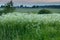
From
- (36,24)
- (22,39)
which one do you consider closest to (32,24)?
(36,24)

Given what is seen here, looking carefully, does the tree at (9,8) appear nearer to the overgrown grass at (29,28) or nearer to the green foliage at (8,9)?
the green foliage at (8,9)

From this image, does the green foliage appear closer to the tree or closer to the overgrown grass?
the tree

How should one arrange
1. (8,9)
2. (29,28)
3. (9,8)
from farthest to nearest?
(9,8), (8,9), (29,28)

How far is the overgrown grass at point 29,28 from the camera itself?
17.6 feet

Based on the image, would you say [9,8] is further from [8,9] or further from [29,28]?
A: [29,28]

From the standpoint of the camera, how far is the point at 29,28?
215 inches

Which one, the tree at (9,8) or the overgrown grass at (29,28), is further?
the tree at (9,8)

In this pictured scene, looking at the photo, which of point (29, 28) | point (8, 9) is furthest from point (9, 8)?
point (29, 28)

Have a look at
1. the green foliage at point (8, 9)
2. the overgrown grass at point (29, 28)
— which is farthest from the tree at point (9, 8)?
the overgrown grass at point (29, 28)

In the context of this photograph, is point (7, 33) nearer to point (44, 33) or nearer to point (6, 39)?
point (6, 39)

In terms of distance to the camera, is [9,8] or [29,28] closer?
[29,28]

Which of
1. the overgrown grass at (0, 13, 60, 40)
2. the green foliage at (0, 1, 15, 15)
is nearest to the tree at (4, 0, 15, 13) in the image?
the green foliage at (0, 1, 15, 15)

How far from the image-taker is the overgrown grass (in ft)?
17.6

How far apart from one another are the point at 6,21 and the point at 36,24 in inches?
29.6
